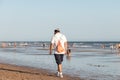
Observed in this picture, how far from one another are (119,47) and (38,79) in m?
48.0

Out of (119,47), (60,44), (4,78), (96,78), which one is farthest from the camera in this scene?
(119,47)

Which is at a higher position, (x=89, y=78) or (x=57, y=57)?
(x=57, y=57)

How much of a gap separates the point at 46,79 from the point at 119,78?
3.77 metres

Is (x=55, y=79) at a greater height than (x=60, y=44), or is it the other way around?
(x=60, y=44)

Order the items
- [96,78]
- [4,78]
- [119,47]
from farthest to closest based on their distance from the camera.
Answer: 1. [119,47]
2. [96,78]
3. [4,78]

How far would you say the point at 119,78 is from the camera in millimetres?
16266

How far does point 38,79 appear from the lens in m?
14.0

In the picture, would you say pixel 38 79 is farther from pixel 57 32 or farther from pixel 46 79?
pixel 57 32

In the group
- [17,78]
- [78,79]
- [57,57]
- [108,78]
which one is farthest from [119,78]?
[17,78]

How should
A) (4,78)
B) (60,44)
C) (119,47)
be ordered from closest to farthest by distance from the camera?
1. (4,78)
2. (60,44)
3. (119,47)

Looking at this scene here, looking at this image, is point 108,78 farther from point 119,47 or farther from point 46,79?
point 119,47

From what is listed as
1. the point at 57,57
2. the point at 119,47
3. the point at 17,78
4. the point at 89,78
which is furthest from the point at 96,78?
the point at 119,47

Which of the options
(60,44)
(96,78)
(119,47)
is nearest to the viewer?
(60,44)

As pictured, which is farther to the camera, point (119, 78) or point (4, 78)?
point (119, 78)
